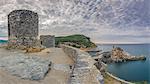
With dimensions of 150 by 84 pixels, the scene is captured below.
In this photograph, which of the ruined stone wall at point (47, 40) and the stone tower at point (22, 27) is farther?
the ruined stone wall at point (47, 40)

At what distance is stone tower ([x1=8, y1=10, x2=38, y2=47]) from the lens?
20453 mm

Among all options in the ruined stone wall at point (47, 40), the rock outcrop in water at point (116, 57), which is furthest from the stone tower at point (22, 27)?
the rock outcrop in water at point (116, 57)

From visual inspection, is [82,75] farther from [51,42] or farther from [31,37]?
[51,42]

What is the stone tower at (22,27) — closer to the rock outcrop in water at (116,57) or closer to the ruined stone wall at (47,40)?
the ruined stone wall at (47,40)

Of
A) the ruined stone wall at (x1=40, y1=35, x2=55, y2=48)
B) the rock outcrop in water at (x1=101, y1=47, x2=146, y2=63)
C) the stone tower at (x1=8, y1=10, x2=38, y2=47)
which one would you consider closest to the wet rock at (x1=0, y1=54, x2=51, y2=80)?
the stone tower at (x1=8, y1=10, x2=38, y2=47)

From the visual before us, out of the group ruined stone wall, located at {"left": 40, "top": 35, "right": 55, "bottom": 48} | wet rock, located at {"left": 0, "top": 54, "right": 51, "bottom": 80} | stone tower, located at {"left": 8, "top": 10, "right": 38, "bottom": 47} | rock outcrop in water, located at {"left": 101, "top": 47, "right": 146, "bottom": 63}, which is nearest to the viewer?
wet rock, located at {"left": 0, "top": 54, "right": 51, "bottom": 80}

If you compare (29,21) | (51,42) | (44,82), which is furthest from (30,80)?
(51,42)

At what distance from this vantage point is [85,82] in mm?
9297

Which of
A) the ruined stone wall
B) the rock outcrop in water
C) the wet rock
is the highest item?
the ruined stone wall

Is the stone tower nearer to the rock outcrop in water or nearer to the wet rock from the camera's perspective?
the wet rock

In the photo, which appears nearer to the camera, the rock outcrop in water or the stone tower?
the stone tower

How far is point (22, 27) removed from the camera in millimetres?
20594

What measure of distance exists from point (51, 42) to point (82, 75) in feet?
71.8

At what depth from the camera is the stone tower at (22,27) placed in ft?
67.1
